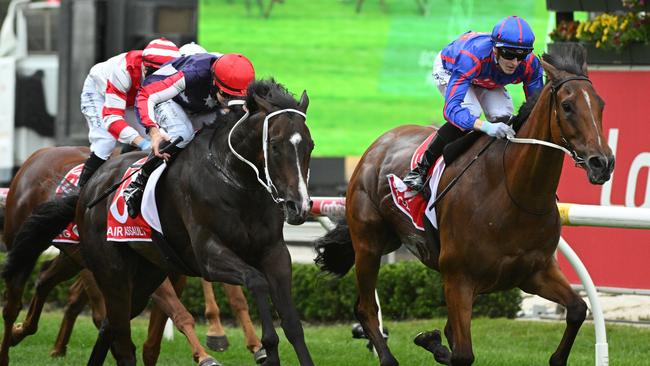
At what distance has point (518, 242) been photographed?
6.07m

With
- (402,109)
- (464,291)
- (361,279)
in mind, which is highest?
(464,291)

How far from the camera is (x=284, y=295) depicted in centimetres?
577

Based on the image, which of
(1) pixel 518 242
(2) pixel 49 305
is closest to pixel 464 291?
(1) pixel 518 242

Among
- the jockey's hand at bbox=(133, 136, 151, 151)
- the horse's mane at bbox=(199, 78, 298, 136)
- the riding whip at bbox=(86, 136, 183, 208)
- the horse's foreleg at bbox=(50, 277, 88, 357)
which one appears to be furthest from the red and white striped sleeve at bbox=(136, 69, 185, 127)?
the horse's foreleg at bbox=(50, 277, 88, 357)

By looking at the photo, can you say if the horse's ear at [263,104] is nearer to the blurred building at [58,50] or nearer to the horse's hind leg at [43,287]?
the horse's hind leg at [43,287]

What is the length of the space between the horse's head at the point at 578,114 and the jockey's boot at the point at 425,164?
0.91 metres

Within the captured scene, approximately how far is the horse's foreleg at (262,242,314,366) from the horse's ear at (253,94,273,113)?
60 centimetres

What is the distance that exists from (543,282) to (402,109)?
344 inches

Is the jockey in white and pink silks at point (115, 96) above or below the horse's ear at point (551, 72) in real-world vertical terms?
below

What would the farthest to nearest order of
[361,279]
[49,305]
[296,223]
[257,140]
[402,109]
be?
1. [402,109]
2. [49,305]
3. [361,279]
4. [257,140]
5. [296,223]

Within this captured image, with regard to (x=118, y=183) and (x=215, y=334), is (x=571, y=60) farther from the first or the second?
(x=215, y=334)

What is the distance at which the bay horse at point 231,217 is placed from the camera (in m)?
5.59

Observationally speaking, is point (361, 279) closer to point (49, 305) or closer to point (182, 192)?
point (182, 192)

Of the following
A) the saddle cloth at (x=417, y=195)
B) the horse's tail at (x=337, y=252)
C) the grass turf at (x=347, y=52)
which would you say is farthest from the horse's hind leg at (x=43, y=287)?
the grass turf at (x=347, y=52)
